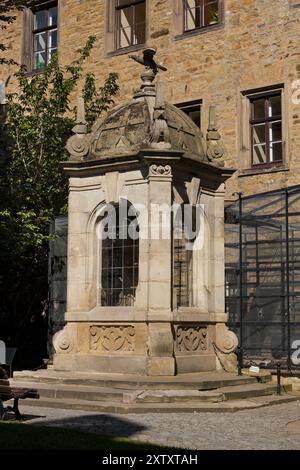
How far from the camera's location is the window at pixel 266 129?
17969 millimetres

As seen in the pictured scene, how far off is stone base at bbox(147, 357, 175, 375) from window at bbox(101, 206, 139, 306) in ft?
4.16

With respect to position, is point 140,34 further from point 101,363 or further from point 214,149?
point 101,363

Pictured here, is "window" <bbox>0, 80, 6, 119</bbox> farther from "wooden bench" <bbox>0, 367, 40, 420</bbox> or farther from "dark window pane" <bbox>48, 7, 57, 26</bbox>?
"wooden bench" <bbox>0, 367, 40, 420</bbox>

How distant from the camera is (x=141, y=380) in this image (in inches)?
411

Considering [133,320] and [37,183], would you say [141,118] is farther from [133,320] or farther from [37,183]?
[37,183]

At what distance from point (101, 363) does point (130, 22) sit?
12181 mm

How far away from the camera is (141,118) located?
1194cm

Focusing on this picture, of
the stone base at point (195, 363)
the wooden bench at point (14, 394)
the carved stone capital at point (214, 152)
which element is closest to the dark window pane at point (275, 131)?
the carved stone capital at point (214, 152)

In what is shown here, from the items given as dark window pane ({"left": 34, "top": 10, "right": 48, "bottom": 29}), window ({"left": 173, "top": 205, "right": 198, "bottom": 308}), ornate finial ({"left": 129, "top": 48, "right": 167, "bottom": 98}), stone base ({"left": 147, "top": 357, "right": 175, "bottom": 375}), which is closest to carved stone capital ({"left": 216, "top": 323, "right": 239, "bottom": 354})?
window ({"left": 173, "top": 205, "right": 198, "bottom": 308})

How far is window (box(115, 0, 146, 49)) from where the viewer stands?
20812mm

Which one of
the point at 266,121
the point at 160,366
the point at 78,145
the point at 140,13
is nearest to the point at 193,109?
the point at 266,121
